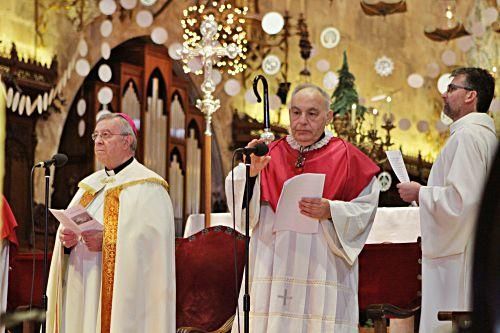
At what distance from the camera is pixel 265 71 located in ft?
45.2

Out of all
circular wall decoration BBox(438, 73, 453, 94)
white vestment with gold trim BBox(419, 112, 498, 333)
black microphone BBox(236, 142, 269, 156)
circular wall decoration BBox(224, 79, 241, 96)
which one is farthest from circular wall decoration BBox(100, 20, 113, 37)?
black microphone BBox(236, 142, 269, 156)

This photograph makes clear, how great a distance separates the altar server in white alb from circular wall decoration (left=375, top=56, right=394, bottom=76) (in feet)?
29.9

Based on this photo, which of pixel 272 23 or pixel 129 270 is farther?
pixel 272 23

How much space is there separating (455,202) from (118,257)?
79.8 inches

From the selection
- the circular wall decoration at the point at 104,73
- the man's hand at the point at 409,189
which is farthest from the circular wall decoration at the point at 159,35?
the man's hand at the point at 409,189

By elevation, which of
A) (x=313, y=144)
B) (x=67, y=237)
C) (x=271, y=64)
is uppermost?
(x=271, y=64)

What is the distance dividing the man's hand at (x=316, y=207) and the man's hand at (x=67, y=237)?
60.7 inches

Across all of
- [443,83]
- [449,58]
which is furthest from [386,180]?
[449,58]

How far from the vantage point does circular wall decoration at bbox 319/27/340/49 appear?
544 inches

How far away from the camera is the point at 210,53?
904cm

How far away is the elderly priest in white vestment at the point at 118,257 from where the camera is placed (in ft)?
16.5

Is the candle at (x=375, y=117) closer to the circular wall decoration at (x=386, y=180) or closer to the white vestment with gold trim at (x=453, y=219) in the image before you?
the circular wall decoration at (x=386, y=180)

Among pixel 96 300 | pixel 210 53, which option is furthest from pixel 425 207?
pixel 210 53

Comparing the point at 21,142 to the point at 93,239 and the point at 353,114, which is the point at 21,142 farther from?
the point at 93,239
